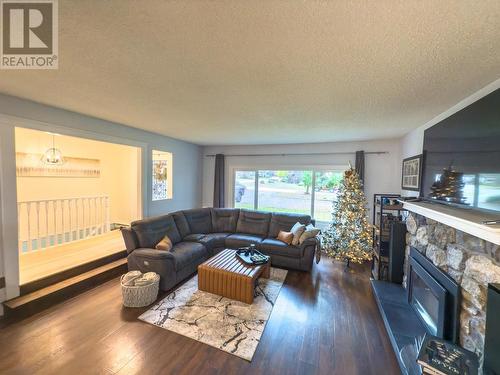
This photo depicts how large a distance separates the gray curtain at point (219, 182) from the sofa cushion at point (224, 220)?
909 millimetres

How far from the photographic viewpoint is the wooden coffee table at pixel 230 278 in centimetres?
261

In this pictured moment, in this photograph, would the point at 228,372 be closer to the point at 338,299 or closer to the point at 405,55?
the point at 338,299

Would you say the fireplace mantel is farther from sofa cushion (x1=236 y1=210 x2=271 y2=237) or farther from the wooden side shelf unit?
sofa cushion (x1=236 y1=210 x2=271 y2=237)

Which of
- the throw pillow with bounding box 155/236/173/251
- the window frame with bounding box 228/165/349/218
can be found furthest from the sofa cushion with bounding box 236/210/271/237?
the throw pillow with bounding box 155/236/173/251

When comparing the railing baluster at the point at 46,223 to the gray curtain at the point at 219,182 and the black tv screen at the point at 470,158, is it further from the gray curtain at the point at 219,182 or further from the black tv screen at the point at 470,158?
the black tv screen at the point at 470,158

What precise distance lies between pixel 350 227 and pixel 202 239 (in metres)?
2.79

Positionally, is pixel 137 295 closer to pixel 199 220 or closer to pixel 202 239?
pixel 202 239

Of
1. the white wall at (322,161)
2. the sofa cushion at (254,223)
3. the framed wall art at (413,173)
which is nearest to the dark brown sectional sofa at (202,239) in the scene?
the sofa cushion at (254,223)

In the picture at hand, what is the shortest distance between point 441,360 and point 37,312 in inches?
156

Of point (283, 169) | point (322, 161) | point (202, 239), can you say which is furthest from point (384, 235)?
point (202, 239)

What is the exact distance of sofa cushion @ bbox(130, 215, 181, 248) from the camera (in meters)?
3.15

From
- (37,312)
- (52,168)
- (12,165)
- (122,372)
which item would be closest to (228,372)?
(122,372)

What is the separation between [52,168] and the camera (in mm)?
A: 4281

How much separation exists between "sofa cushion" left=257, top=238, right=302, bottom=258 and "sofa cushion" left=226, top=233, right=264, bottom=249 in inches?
5.6
